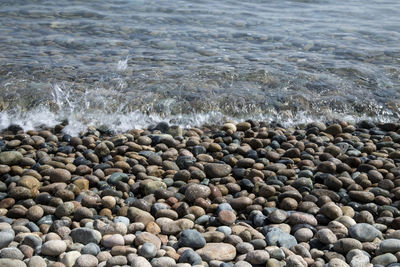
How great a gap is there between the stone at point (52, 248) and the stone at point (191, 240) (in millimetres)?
749

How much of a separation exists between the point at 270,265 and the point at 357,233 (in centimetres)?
76

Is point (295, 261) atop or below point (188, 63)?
below

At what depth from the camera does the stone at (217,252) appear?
131 inches

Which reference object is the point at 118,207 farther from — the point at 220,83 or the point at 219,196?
the point at 220,83

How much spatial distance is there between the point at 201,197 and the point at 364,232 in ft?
4.06

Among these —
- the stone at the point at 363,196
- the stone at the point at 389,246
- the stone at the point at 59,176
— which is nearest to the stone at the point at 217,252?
the stone at the point at 389,246

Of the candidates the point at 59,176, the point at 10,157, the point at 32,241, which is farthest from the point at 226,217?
the point at 10,157

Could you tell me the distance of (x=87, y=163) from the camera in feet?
15.6

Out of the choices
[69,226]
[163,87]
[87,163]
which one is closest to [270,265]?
[69,226]

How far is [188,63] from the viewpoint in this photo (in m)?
7.74

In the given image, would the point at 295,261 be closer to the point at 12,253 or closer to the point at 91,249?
the point at 91,249

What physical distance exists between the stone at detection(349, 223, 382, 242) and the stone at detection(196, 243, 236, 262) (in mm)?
863

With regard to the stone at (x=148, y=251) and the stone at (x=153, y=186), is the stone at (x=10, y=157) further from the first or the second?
the stone at (x=148, y=251)

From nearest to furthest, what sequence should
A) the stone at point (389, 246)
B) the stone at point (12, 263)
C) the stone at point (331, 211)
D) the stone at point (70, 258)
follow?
1. the stone at point (12, 263)
2. the stone at point (70, 258)
3. the stone at point (389, 246)
4. the stone at point (331, 211)
